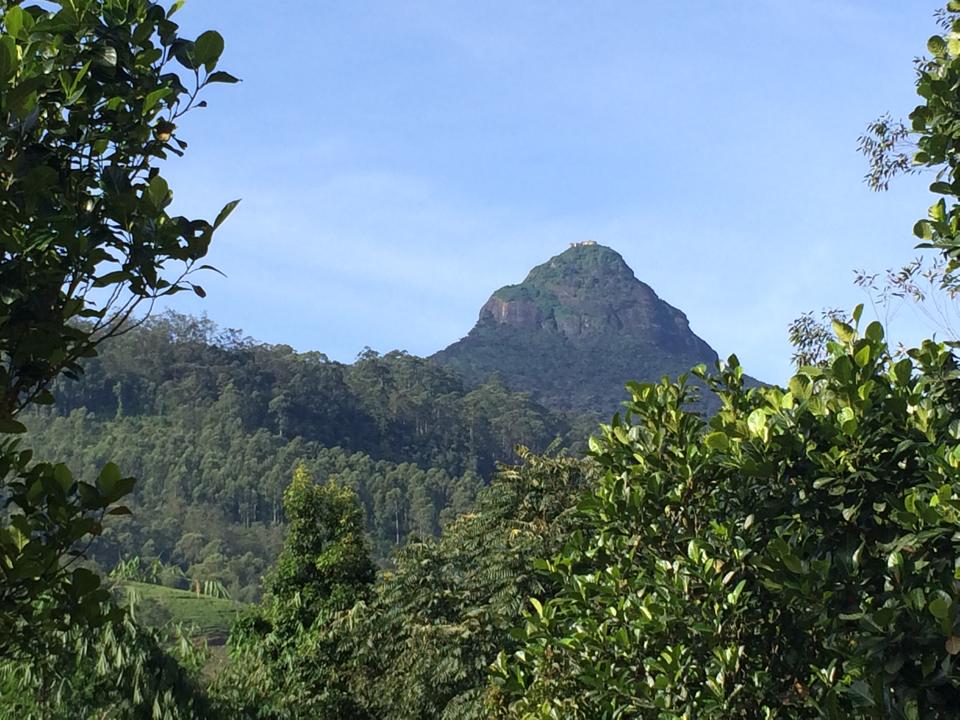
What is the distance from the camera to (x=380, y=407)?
13038 cm

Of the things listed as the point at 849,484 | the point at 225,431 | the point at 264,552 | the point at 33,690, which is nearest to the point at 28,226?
the point at 849,484

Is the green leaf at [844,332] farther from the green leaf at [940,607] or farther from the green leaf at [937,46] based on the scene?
the green leaf at [937,46]

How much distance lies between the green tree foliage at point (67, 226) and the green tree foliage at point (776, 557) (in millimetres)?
2599

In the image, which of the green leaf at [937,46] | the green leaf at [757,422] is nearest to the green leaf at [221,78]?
the green leaf at [757,422]

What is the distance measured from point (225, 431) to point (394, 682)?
327 feet

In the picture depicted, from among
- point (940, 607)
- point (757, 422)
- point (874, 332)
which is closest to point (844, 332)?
point (874, 332)

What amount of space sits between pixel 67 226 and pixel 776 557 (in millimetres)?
2915

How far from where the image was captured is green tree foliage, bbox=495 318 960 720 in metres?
3.96

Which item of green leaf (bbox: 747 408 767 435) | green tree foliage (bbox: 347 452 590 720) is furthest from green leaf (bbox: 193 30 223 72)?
green tree foliage (bbox: 347 452 590 720)

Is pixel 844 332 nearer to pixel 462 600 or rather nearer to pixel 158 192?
pixel 158 192

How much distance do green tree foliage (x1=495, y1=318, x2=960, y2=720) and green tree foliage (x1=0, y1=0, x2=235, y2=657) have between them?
102 inches

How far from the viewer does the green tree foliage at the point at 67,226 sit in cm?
333

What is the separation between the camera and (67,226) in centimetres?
332

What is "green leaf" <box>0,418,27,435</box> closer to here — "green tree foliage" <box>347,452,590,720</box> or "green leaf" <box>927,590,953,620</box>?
"green leaf" <box>927,590,953,620</box>
